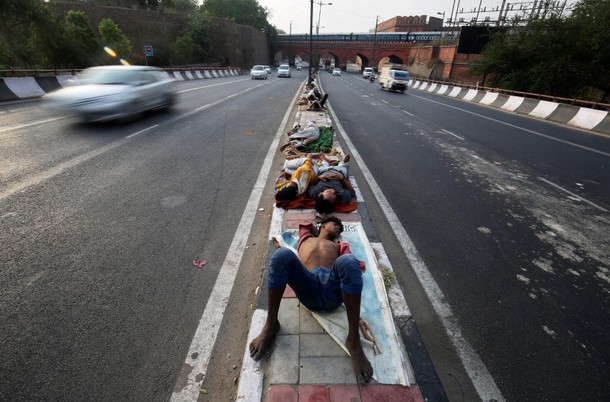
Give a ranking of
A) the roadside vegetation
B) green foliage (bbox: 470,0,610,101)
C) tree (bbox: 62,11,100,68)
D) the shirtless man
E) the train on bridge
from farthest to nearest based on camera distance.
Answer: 1. the train on bridge
2. tree (bbox: 62,11,100,68)
3. the roadside vegetation
4. green foliage (bbox: 470,0,610,101)
5. the shirtless man

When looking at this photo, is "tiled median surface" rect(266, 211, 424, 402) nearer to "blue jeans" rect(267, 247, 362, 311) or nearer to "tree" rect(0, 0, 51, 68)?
"blue jeans" rect(267, 247, 362, 311)

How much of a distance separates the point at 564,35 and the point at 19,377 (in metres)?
29.1

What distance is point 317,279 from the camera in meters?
2.35

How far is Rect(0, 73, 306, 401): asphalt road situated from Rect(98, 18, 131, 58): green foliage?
33598mm

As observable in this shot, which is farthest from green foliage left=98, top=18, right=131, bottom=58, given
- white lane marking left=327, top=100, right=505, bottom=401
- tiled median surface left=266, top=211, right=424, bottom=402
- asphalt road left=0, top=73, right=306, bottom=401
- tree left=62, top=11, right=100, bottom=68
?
tiled median surface left=266, top=211, right=424, bottom=402

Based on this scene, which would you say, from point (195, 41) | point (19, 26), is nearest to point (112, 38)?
point (19, 26)

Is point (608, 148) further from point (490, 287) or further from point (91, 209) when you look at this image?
point (91, 209)

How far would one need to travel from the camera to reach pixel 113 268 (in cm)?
305

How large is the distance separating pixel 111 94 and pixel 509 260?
10.0 meters

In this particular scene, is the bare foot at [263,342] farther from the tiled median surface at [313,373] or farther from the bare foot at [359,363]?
the bare foot at [359,363]

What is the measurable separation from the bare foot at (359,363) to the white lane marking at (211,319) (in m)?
1.07

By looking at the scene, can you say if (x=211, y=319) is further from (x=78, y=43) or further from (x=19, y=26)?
(x=78, y=43)

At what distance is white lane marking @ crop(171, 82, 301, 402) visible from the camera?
206 centimetres

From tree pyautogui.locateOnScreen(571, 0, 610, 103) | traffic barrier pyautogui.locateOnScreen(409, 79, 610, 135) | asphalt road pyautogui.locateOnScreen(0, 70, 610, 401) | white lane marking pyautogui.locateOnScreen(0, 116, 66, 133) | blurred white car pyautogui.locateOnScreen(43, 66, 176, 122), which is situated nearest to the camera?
asphalt road pyautogui.locateOnScreen(0, 70, 610, 401)
